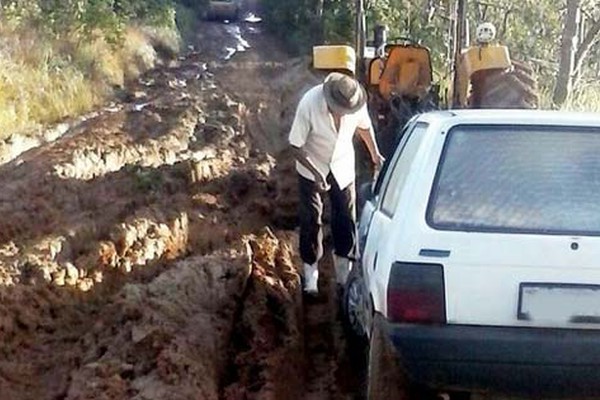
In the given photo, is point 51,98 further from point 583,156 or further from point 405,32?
point 583,156

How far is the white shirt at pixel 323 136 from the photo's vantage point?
880 cm

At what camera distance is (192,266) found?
920 cm

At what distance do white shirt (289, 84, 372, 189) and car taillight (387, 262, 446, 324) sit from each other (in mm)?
3531

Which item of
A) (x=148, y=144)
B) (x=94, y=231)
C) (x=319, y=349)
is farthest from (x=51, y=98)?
(x=319, y=349)

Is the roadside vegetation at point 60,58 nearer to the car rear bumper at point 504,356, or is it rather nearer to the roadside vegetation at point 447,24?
the roadside vegetation at point 447,24

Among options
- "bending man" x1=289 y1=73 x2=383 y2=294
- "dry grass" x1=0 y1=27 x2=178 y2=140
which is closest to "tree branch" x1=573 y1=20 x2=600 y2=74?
"dry grass" x1=0 y1=27 x2=178 y2=140

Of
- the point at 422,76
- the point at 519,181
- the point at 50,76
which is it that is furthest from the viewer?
the point at 50,76

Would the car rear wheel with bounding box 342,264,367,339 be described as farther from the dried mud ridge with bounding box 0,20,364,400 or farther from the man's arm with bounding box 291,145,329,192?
the man's arm with bounding box 291,145,329,192

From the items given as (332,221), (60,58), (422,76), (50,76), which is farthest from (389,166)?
(60,58)

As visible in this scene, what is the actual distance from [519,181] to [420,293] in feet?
2.41

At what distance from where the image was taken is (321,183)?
29.4 ft

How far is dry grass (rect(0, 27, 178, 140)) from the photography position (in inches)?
683

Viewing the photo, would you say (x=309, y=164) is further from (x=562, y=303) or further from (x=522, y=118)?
(x=562, y=303)

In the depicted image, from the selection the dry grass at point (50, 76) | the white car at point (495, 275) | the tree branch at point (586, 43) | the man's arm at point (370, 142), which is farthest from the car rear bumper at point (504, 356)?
the tree branch at point (586, 43)
